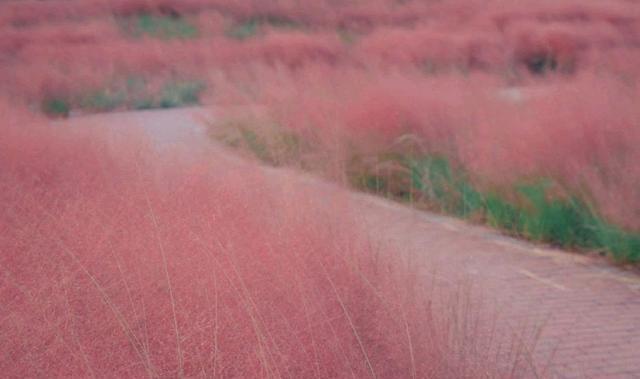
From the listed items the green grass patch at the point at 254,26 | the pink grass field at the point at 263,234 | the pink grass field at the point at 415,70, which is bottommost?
the green grass patch at the point at 254,26

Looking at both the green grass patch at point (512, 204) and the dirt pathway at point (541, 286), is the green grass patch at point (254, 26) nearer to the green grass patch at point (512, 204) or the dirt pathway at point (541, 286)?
the green grass patch at point (512, 204)

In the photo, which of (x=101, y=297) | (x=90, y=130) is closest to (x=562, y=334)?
(x=101, y=297)

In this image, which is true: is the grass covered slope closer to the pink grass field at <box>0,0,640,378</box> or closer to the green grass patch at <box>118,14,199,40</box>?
the pink grass field at <box>0,0,640,378</box>

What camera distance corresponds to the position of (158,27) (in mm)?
27375

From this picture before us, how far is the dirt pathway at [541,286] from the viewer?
13.4 feet

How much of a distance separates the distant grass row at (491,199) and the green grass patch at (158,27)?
1787cm

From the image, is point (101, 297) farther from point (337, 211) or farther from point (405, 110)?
point (405, 110)

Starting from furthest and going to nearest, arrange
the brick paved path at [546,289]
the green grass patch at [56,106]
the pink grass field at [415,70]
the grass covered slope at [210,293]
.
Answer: the green grass patch at [56,106] < the pink grass field at [415,70] < the brick paved path at [546,289] < the grass covered slope at [210,293]

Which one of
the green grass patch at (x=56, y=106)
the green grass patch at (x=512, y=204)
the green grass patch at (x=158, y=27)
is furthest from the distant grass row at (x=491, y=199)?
the green grass patch at (x=158, y=27)

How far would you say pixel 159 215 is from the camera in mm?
4332

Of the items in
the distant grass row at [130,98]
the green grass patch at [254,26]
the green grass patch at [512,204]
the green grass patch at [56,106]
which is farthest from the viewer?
the green grass patch at [254,26]

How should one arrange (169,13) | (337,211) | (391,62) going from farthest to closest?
(169,13), (391,62), (337,211)

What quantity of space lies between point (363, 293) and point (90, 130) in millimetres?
4225

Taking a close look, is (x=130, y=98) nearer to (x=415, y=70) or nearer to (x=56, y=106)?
(x=56, y=106)
